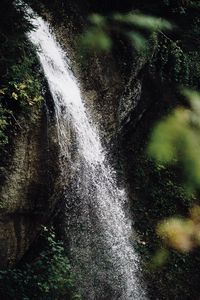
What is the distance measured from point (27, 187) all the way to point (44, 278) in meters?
1.19

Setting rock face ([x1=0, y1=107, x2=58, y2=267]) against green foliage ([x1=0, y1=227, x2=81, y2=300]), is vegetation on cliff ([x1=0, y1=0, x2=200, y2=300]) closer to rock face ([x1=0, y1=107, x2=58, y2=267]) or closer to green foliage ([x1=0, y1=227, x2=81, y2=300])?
green foliage ([x1=0, y1=227, x2=81, y2=300])

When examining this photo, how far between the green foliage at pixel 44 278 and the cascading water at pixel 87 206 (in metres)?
0.48

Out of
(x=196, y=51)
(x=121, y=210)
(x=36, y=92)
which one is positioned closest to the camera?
(x=36, y=92)

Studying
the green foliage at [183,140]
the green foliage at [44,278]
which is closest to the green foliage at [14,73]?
the green foliage at [44,278]

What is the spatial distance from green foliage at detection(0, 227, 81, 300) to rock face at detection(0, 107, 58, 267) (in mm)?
220

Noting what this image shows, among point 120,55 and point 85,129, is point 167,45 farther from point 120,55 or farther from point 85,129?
point 85,129

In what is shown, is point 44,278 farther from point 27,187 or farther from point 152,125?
point 152,125

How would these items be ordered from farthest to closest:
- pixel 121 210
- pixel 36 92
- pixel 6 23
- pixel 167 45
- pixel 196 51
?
pixel 196 51, pixel 167 45, pixel 121 210, pixel 36 92, pixel 6 23

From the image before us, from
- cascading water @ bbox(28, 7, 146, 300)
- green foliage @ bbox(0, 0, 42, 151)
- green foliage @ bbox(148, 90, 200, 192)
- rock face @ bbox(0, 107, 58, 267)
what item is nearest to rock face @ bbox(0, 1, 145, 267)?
rock face @ bbox(0, 107, 58, 267)

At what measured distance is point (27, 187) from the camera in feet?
16.7

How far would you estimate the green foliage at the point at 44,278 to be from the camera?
4.72 m

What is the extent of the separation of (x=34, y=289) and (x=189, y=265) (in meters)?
3.50

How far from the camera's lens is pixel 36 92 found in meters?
5.27

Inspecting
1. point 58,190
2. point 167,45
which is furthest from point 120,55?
point 58,190
